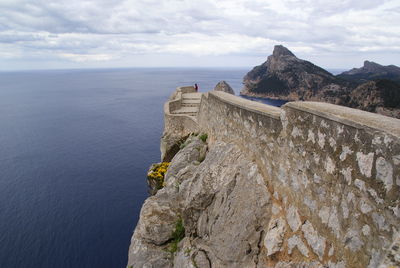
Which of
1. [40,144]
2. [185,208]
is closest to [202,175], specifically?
[185,208]

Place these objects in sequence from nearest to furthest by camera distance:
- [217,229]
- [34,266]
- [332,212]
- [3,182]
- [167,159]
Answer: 1. [332,212]
2. [217,229]
3. [167,159]
4. [34,266]
5. [3,182]

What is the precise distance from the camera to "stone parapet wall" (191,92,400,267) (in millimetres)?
4273

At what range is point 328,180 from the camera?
562cm

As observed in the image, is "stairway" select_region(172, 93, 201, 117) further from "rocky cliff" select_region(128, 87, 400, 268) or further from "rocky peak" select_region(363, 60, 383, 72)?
"rocky peak" select_region(363, 60, 383, 72)

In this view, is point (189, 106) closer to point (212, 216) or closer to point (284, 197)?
point (212, 216)

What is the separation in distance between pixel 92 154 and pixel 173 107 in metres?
32.7

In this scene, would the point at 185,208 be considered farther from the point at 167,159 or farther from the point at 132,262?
the point at 167,159

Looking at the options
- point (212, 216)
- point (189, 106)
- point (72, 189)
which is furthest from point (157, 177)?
point (72, 189)

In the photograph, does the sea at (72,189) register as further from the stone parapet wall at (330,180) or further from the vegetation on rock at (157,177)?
the stone parapet wall at (330,180)

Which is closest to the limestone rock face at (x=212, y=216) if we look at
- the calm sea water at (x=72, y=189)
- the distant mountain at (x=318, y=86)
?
the calm sea water at (x=72, y=189)

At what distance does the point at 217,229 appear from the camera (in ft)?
29.2

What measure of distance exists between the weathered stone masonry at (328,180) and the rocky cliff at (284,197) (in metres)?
0.02

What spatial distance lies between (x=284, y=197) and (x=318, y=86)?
118674 millimetres

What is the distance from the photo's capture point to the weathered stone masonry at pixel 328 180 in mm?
4273
